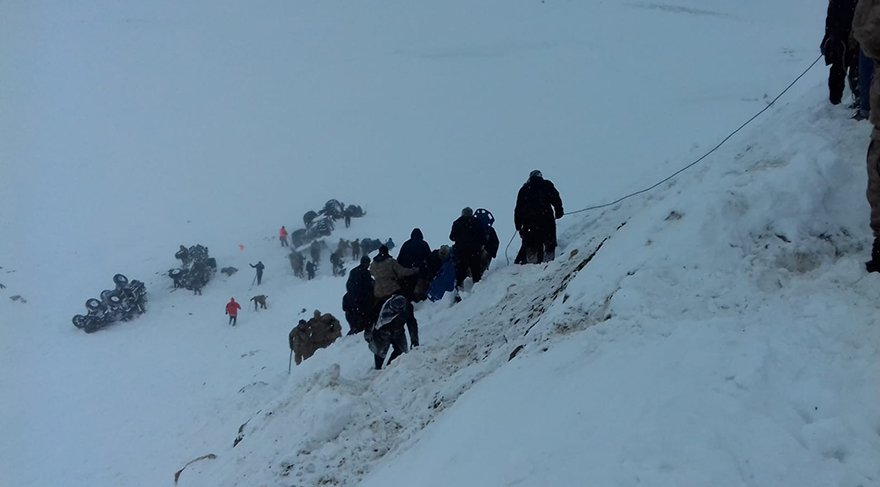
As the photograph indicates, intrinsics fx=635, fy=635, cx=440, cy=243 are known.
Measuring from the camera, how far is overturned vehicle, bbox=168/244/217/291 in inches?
920

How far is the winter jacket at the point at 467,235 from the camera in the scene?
34.3ft

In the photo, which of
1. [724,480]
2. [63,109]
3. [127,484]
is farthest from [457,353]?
[63,109]

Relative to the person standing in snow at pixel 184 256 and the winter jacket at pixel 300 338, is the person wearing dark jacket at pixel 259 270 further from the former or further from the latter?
the winter jacket at pixel 300 338

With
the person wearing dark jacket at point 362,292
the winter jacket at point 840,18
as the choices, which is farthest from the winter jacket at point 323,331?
the winter jacket at point 840,18

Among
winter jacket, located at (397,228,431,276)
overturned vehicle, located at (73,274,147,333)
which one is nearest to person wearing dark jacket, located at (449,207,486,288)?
winter jacket, located at (397,228,431,276)

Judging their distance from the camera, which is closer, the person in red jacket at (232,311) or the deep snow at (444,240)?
the deep snow at (444,240)

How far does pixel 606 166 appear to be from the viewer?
83.7 ft

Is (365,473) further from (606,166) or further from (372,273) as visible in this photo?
(606,166)

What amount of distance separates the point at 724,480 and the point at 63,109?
5255 centimetres

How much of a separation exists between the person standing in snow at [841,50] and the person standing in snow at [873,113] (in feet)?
9.32

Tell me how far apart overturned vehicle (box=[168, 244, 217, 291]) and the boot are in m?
22.3

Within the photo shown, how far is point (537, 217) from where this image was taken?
10.1 meters

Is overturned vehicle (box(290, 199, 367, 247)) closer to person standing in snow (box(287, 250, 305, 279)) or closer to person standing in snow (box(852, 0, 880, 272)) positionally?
person standing in snow (box(287, 250, 305, 279))

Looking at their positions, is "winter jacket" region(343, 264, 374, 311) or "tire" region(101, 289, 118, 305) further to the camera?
"tire" region(101, 289, 118, 305)
